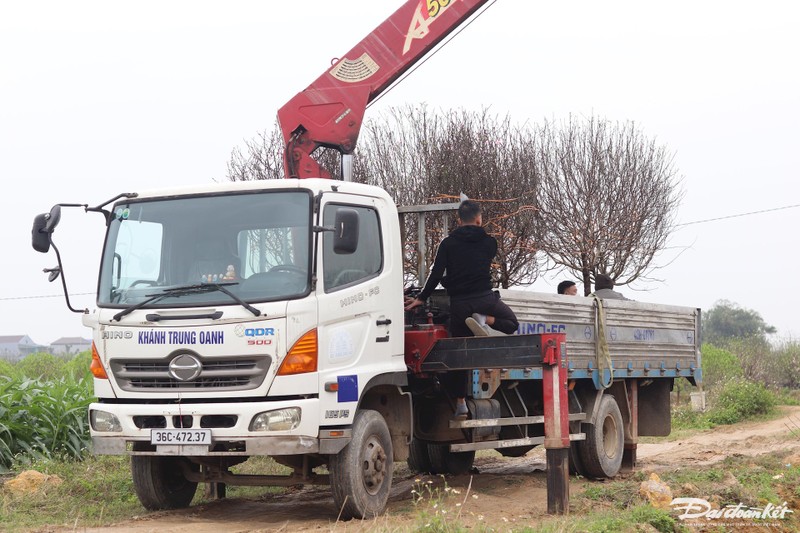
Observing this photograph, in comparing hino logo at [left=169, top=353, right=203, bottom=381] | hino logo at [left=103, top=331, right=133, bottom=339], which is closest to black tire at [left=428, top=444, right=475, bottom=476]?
hino logo at [left=169, top=353, right=203, bottom=381]

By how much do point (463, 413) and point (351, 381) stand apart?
6.98 feet

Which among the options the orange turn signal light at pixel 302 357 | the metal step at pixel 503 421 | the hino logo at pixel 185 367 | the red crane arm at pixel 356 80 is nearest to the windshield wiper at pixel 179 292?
the hino logo at pixel 185 367

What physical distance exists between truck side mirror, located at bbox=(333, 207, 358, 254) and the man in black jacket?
1.84 m

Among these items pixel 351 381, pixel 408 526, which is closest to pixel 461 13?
pixel 351 381

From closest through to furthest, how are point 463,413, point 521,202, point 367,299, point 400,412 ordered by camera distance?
point 367,299 < point 400,412 < point 463,413 < point 521,202

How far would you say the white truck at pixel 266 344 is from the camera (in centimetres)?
770

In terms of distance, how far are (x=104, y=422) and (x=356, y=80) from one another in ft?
17.6

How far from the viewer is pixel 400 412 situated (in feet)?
29.6

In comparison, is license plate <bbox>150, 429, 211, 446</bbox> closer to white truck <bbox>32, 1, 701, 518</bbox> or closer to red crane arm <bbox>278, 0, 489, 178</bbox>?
white truck <bbox>32, 1, 701, 518</bbox>

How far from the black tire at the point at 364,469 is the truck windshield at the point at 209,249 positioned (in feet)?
4.32

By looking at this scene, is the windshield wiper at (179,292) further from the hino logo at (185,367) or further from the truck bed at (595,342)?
the truck bed at (595,342)

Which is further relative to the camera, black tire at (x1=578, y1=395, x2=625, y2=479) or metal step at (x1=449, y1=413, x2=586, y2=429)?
black tire at (x1=578, y1=395, x2=625, y2=479)

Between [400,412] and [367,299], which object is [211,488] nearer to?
[400,412]

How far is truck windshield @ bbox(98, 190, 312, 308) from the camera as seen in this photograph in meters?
7.86
